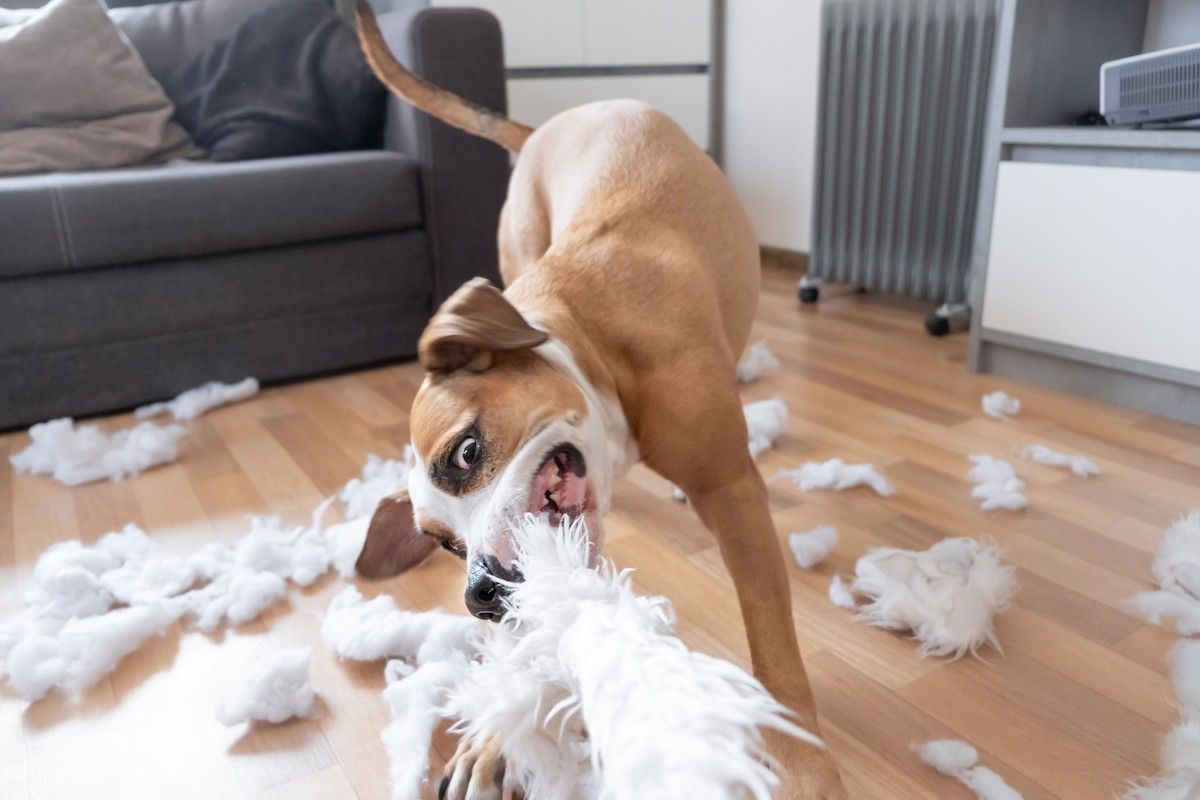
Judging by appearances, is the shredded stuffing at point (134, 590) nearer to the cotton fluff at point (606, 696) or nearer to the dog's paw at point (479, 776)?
the dog's paw at point (479, 776)

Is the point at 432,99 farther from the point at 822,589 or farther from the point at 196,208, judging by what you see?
the point at 822,589

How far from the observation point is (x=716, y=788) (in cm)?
45

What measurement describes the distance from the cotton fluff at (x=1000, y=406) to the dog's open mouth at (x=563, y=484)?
1.41 m

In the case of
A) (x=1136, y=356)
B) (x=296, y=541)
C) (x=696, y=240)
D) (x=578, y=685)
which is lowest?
(x=296, y=541)

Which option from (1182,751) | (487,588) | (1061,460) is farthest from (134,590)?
(1061,460)

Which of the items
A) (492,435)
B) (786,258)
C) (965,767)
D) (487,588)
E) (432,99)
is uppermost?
(432,99)

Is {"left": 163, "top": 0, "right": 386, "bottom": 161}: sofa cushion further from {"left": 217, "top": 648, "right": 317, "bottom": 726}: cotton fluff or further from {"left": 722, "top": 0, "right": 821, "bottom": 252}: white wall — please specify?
{"left": 217, "top": 648, "right": 317, "bottom": 726}: cotton fluff

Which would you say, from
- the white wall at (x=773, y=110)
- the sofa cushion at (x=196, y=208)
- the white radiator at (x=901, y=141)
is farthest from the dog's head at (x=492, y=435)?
the white wall at (x=773, y=110)

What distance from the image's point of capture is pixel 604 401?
1126 mm

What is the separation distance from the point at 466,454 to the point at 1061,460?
1352 millimetres

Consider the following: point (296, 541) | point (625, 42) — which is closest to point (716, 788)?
point (296, 541)

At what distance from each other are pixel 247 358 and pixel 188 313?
0.64ft

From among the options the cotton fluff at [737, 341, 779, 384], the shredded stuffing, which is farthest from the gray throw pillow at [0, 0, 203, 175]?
the cotton fluff at [737, 341, 779, 384]

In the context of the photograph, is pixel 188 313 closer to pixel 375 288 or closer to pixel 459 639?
pixel 375 288
